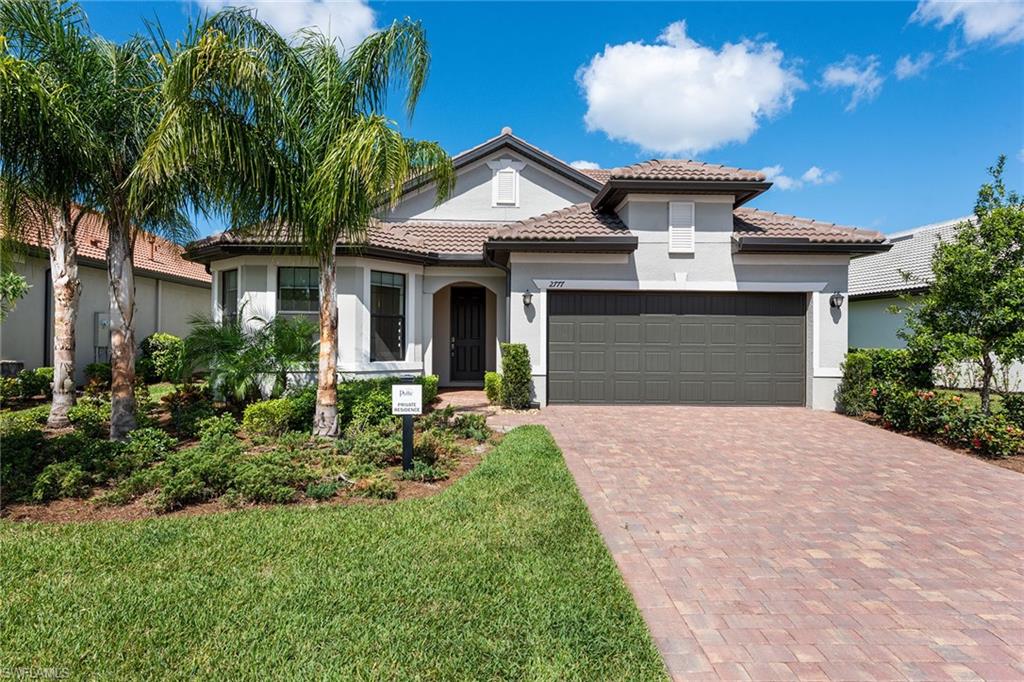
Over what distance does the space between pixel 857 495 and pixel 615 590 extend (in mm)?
3760

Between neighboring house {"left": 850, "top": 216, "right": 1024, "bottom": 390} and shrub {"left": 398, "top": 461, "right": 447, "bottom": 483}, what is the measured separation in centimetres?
1517

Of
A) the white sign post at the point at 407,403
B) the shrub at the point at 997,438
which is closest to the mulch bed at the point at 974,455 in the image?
the shrub at the point at 997,438

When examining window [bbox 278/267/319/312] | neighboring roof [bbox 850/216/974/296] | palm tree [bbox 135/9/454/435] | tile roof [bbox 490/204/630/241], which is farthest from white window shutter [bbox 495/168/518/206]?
neighboring roof [bbox 850/216/974/296]

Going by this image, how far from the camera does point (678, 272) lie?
10.7m

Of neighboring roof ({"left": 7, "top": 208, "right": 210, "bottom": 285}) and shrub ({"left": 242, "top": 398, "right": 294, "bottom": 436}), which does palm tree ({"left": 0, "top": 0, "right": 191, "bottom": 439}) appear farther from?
neighboring roof ({"left": 7, "top": 208, "right": 210, "bottom": 285})

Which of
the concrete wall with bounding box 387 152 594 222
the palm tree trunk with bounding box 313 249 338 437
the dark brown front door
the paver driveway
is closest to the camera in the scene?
the paver driveway

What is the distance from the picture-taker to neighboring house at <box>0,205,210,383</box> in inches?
456

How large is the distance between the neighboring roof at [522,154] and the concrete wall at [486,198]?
0.17 meters

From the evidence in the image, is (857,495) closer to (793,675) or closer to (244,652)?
(793,675)

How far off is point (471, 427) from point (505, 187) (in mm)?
9120

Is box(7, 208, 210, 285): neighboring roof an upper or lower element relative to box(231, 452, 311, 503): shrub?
upper

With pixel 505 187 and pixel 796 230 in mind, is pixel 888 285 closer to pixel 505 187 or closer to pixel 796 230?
pixel 796 230

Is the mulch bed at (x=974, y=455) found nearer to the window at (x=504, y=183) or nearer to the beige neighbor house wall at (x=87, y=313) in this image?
the window at (x=504, y=183)

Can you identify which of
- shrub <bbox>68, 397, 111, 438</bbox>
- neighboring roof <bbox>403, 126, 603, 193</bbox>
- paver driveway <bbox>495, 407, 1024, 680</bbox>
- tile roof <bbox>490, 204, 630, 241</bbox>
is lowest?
paver driveway <bbox>495, 407, 1024, 680</bbox>
